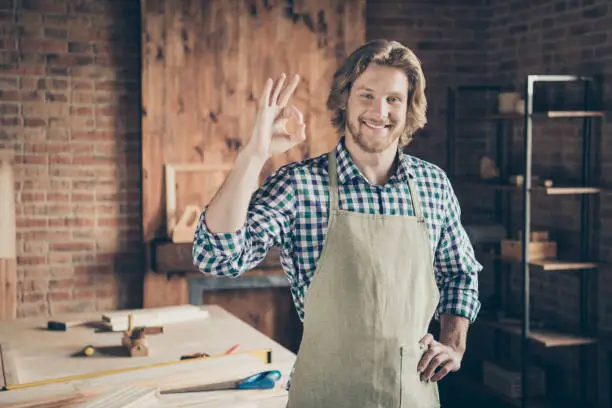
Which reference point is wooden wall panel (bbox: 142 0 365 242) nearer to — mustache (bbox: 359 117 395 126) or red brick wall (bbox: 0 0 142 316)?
red brick wall (bbox: 0 0 142 316)

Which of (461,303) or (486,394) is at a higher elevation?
(461,303)

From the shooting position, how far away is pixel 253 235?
6.06 ft

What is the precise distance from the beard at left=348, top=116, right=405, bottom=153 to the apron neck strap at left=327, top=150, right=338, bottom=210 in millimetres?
76

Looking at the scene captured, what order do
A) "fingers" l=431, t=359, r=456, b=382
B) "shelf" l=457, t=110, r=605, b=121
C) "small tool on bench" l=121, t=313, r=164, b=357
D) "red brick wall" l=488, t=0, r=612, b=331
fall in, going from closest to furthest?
"fingers" l=431, t=359, r=456, b=382 < "small tool on bench" l=121, t=313, r=164, b=357 < "shelf" l=457, t=110, r=605, b=121 < "red brick wall" l=488, t=0, r=612, b=331

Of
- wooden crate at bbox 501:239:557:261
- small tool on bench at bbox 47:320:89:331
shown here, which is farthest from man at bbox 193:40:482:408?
wooden crate at bbox 501:239:557:261

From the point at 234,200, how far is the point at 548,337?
3.15 meters

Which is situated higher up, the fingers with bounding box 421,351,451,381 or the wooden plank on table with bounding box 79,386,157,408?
the fingers with bounding box 421,351,451,381

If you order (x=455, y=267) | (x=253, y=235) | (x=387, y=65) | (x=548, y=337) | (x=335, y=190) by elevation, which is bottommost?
(x=548, y=337)

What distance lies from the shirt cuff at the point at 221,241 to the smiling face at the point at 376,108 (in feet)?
1.31

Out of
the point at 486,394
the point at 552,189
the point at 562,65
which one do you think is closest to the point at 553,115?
the point at 552,189

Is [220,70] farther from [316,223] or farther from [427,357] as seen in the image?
[427,357]

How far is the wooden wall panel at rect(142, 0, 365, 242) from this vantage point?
4711 mm

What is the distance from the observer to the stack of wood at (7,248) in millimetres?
4598

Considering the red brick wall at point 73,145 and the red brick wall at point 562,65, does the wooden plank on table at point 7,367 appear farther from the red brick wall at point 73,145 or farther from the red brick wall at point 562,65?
the red brick wall at point 562,65
